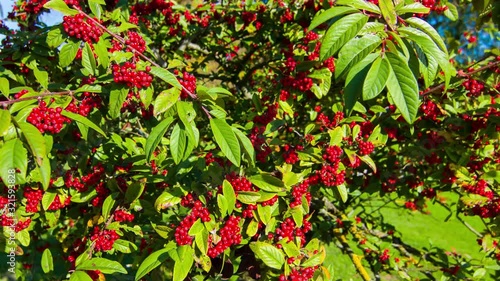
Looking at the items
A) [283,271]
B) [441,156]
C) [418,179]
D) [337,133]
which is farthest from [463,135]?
[283,271]

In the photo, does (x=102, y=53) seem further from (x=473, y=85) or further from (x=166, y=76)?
(x=473, y=85)

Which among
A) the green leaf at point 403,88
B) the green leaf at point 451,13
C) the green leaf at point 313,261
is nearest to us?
the green leaf at point 403,88

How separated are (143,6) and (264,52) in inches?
54.1

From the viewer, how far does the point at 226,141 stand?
1438mm

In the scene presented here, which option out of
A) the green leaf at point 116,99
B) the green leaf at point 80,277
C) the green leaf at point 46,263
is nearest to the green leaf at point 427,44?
the green leaf at point 116,99

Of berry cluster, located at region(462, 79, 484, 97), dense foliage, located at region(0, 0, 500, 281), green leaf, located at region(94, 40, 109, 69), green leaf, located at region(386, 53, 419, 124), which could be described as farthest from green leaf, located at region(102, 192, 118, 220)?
berry cluster, located at region(462, 79, 484, 97)

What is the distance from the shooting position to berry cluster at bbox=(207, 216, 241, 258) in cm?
163

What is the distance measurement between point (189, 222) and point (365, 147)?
1.04 meters

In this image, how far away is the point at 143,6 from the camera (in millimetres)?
3328

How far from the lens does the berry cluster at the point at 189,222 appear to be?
5.19 ft

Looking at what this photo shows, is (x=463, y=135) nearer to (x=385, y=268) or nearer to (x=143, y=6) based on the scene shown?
(x=385, y=268)

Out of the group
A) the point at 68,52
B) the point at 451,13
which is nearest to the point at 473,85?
the point at 451,13

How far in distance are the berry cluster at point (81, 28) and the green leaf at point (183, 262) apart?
0.95 meters

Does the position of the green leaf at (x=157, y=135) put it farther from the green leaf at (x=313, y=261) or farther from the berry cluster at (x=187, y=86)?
the green leaf at (x=313, y=261)
